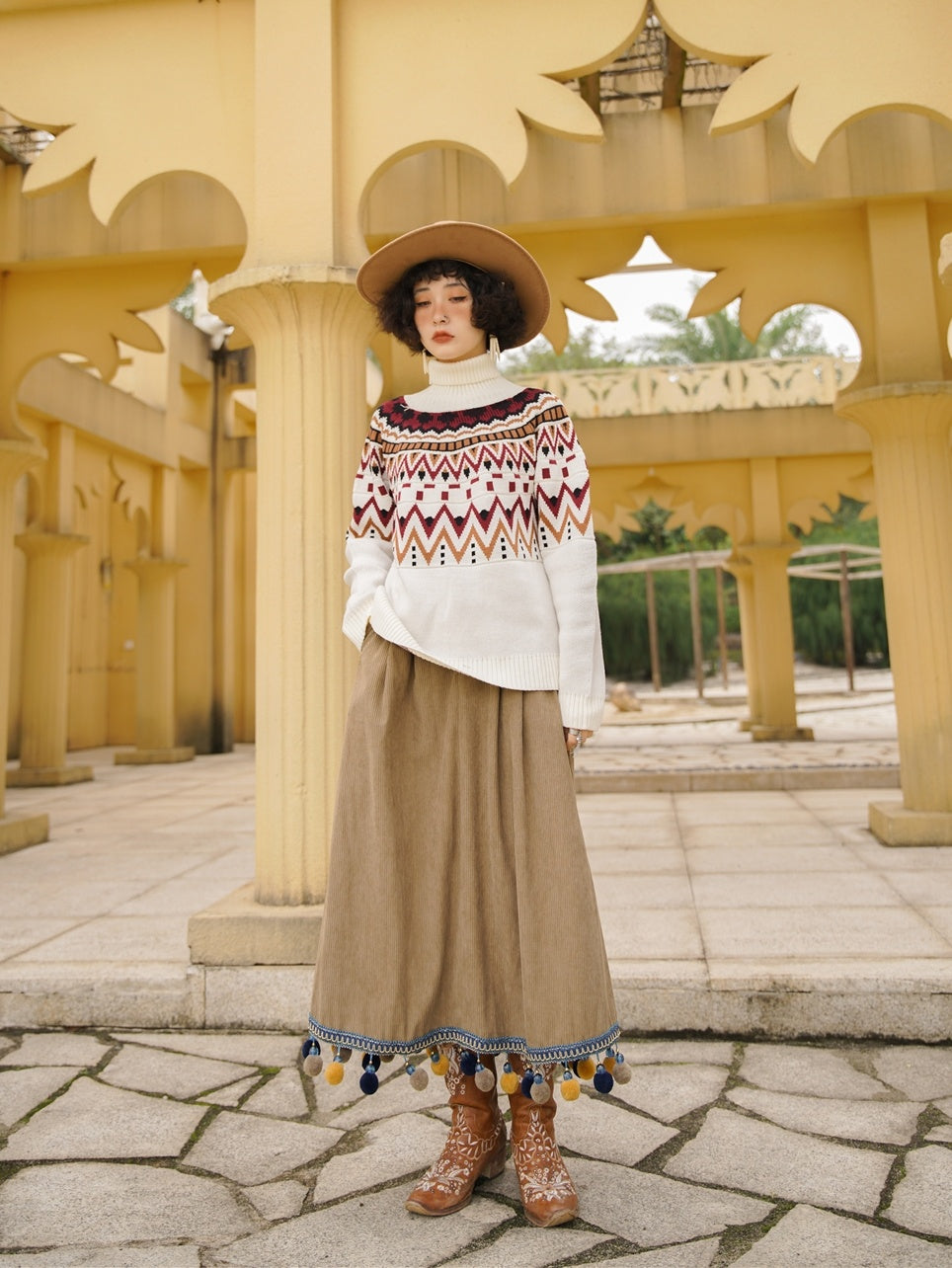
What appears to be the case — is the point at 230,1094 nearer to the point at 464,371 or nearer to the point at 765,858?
the point at 464,371

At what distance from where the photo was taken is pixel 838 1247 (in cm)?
185

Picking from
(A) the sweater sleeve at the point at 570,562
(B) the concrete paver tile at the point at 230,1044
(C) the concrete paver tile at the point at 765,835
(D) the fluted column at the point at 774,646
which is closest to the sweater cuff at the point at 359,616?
(A) the sweater sleeve at the point at 570,562

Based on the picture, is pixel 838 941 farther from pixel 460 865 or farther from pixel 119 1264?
pixel 119 1264

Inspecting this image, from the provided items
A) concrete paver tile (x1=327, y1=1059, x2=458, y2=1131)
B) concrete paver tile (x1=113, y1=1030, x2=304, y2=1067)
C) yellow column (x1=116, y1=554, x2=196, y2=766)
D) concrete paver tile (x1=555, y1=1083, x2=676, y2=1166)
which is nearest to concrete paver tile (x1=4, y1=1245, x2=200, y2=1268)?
concrete paver tile (x1=327, y1=1059, x2=458, y2=1131)

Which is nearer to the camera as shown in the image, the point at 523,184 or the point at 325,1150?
the point at 325,1150

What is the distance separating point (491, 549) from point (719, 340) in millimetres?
32353

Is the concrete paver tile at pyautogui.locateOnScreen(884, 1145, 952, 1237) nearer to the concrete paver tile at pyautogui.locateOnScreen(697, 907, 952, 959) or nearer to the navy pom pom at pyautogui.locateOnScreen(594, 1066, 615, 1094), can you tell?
the navy pom pom at pyautogui.locateOnScreen(594, 1066, 615, 1094)

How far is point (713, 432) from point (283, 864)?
29.1ft

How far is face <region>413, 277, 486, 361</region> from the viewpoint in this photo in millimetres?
2258

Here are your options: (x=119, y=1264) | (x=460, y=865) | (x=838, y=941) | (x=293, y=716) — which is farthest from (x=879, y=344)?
(x=119, y=1264)

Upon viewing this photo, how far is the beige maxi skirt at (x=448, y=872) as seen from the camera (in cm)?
202

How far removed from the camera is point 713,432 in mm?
10977

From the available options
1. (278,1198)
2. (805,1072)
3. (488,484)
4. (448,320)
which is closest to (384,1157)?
(278,1198)

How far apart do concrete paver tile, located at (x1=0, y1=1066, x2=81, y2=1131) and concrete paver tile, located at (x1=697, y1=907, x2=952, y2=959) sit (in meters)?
2.11
